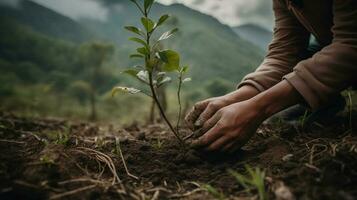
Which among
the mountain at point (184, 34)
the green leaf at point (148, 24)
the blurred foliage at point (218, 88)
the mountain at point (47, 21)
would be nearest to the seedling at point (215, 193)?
the green leaf at point (148, 24)

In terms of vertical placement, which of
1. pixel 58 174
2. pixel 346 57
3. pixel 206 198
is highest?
pixel 346 57

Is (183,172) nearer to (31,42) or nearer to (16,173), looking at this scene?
(16,173)

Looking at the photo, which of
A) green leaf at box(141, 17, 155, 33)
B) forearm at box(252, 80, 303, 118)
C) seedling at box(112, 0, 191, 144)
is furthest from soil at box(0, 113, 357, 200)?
green leaf at box(141, 17, 155, 33)

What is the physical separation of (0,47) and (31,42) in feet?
24.2

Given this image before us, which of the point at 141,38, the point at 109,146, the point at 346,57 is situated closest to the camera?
the point at 346,57

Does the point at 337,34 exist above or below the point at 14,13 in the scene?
below

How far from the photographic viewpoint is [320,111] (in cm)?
218

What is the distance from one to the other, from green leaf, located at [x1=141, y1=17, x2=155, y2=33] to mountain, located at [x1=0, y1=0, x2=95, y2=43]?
117 m

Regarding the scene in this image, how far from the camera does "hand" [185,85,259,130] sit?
1822 millimetres

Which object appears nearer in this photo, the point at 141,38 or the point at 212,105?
the point at 141,38

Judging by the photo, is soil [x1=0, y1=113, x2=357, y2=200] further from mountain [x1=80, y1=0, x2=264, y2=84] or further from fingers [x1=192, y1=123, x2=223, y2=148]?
mountain [x1=80, y1=0, x2=264, y2=84]

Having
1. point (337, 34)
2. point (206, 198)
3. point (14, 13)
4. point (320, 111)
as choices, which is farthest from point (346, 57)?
point (14, 13)

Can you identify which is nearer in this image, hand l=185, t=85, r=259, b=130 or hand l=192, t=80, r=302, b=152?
hand l=192, t=80, r=302, b=152

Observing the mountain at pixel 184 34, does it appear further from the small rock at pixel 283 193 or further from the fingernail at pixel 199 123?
the small rock at pixel 283 193
